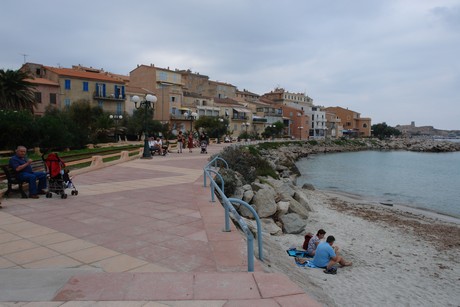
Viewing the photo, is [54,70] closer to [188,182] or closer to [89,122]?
[89,122]

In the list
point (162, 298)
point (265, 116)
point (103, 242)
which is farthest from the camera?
point (265, 116)

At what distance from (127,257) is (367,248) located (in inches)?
343

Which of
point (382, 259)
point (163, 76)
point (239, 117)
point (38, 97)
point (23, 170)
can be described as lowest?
point (382, 259)

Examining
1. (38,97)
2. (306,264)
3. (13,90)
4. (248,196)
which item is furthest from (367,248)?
(38,97)

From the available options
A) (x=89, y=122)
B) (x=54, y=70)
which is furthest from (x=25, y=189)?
(x=54, y=70)

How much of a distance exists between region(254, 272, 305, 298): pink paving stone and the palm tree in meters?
37.7

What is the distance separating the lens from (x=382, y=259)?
396 inches

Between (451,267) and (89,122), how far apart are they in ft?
121

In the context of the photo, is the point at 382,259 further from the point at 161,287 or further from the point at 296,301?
the point at 161,287

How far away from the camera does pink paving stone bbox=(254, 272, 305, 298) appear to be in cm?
353

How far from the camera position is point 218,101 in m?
69.8

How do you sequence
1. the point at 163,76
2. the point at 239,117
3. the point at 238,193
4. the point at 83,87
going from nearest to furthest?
the point at 238,193 < the point at 83,87 < the point at 163,76 < the point at 239,117

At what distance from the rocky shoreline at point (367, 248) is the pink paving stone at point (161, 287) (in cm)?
134

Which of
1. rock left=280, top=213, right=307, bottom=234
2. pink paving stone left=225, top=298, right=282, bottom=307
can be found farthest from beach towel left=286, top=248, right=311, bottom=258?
pink paving stone left=225, top=298, right=282, bottom=307
